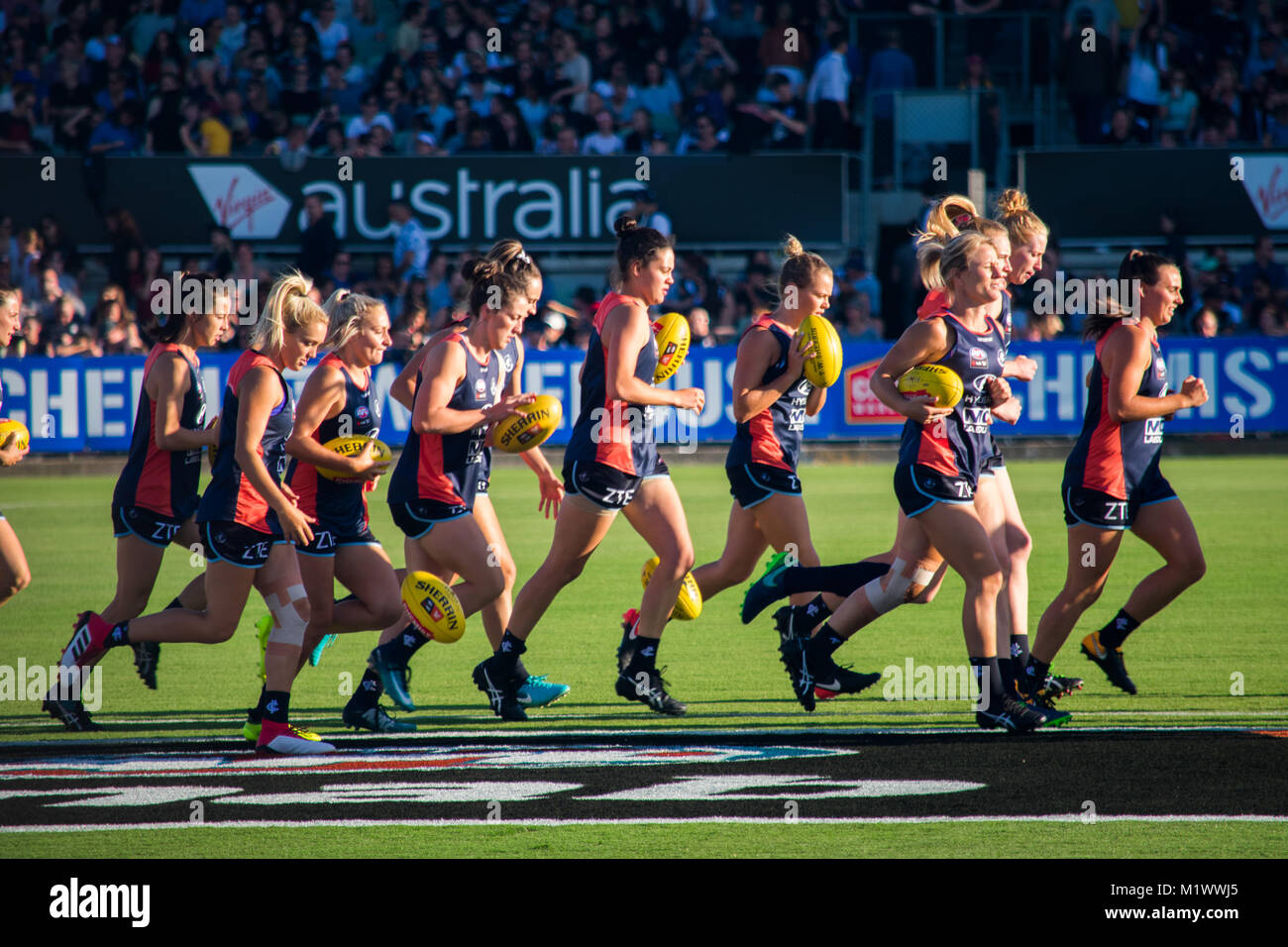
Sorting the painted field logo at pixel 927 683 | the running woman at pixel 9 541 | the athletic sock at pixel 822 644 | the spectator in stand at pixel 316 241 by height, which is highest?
the spectator in stand at pixel 316 241

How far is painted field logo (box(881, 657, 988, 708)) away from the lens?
24.8ft

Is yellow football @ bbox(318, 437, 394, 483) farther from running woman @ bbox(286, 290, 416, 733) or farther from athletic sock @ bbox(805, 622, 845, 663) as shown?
athletic sock @ bbox(805, 622, 845, 663)

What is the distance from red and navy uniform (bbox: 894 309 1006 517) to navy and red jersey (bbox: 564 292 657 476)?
3.99 feet

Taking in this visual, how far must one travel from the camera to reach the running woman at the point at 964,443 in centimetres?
655

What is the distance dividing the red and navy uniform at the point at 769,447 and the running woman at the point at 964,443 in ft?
2.84

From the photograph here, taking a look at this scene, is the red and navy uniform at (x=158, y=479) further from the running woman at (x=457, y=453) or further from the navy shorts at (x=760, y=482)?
the navy shorts at (x=760, y=482)

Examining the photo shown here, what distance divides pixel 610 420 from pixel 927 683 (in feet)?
6.89

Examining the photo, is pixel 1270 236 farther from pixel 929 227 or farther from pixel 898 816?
pixel 898 816

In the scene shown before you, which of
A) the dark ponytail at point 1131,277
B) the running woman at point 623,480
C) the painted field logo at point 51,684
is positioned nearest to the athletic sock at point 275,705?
the running woman at point 623,480

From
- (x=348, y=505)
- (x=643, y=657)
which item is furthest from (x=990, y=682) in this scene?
(x=348, y=505)

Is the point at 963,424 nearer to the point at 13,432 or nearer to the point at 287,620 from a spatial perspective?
the point at 287,620

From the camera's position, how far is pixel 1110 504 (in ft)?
23.7
